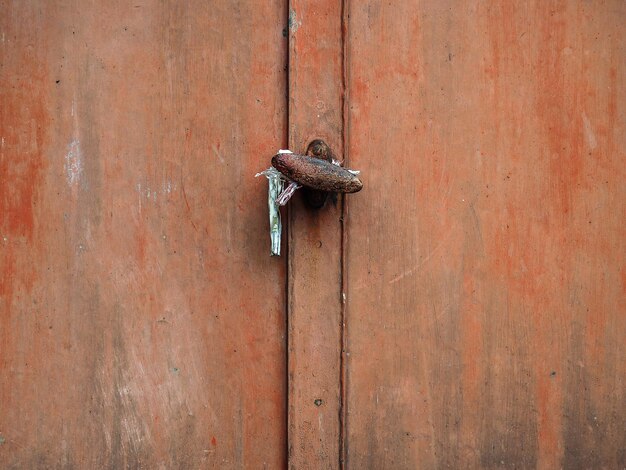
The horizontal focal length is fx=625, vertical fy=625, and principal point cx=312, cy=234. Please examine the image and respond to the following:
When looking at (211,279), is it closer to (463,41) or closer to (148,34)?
(148,34)

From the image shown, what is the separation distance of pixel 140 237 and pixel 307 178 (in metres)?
0.28

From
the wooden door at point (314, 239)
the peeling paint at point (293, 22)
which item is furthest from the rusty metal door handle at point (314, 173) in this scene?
the peeling paint at point (293, 22)

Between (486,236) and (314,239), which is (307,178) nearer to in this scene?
(314,239)

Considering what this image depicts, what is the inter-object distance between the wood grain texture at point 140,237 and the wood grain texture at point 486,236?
14 centimetres

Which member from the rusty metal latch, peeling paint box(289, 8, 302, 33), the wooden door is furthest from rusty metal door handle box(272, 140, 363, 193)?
peeling paint box(289, 8, 302, 33)

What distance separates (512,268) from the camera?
965mm

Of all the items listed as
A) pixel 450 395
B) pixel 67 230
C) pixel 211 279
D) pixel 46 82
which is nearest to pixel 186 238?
pixel 211 279

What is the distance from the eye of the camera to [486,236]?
96 centimetres

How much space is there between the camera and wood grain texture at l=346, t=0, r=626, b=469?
3.12 ft

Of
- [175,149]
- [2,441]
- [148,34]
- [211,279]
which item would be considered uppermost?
[148,34]

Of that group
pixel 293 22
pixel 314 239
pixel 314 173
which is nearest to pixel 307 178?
pixel 314 173

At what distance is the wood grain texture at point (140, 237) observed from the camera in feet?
3.01

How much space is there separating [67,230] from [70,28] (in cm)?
30

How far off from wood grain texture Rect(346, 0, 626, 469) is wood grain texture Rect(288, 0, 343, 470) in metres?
0.03
